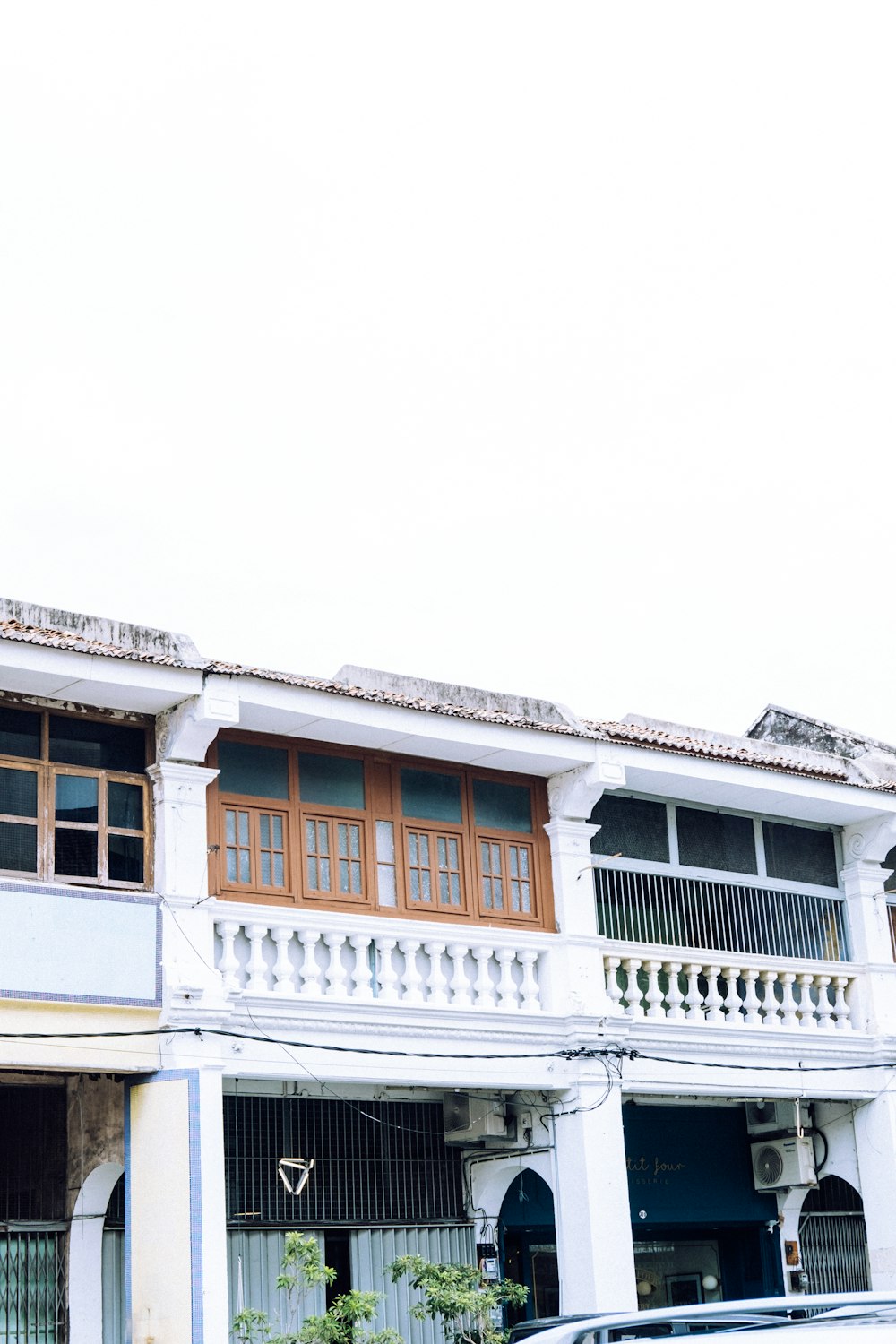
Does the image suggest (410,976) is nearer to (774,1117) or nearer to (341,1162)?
(341,1162)

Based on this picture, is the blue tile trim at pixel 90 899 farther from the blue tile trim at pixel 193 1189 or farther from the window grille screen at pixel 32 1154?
the window grille screen at pixel 32 1154

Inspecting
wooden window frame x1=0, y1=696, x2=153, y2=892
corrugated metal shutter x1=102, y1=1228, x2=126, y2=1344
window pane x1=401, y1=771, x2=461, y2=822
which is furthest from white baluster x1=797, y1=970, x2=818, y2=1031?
wooden window frame x1=0, y1=696, x2=153, y2=892

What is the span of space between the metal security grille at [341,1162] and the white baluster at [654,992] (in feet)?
6.48

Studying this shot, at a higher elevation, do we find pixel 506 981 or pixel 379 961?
pixel 379 961

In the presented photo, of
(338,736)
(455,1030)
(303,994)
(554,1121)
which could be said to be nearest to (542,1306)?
(554,1121)

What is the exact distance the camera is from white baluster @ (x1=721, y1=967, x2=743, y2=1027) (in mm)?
14750

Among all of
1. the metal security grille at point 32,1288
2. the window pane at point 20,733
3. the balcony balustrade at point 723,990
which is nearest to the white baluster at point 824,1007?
the balcony balustrade at point 723,990

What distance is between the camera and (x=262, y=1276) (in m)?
13.5

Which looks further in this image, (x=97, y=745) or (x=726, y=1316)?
(x=97, y=745)

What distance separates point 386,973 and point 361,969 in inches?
8.2

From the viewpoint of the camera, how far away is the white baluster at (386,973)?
42.4ft

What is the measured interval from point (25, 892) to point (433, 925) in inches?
126

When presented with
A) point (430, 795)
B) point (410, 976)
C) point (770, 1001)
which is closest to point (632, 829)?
point (770, 1001)

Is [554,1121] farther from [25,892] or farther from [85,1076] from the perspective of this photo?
[25,892]
